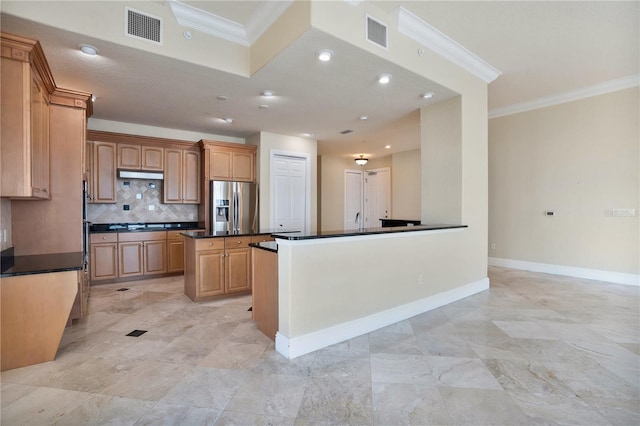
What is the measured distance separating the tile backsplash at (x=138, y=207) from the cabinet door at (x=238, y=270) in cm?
242

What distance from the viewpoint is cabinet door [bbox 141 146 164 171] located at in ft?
17.1

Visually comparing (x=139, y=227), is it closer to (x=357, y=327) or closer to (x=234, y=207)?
(x=234, y=207)

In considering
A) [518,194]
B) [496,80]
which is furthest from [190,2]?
[518,194]

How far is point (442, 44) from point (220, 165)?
4017 millimetres

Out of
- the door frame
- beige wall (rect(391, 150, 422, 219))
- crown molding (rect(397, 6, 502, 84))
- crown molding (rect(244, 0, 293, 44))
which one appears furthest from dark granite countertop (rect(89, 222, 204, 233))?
beige wall (rect(391, 150, 422, 219))

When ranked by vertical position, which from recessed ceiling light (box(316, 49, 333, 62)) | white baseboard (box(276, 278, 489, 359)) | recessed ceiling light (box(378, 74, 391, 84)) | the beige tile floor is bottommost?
the beige tile floor

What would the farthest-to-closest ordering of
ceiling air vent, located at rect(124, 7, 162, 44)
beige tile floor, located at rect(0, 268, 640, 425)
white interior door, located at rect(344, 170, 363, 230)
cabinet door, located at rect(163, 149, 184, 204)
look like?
white interior door, located at rect(344, 170, 363, 230)
cabinet door, located at rect(163, 149, 184, 204)
ceiling air vent, located at rect(124, 7, 162, 44)
beige tile floor, located at rect(0, 268, 640, 425)

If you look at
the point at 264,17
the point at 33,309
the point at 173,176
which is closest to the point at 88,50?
the point at 264,17

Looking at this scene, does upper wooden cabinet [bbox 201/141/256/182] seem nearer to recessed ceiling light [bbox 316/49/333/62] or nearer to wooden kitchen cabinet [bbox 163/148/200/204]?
wooden kitchen cabinet [bbox 163/148/200/204]

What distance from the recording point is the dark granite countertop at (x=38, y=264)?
7.50ft

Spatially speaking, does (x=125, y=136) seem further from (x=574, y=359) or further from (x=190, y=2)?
(x=574, y=359)

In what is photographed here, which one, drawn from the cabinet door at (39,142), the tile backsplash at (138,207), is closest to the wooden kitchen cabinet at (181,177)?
the tile backsplash at (138,207)

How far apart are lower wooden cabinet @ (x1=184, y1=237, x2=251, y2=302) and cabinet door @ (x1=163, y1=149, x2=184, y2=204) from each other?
1696 millimetres

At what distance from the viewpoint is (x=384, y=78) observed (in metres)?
3.29
